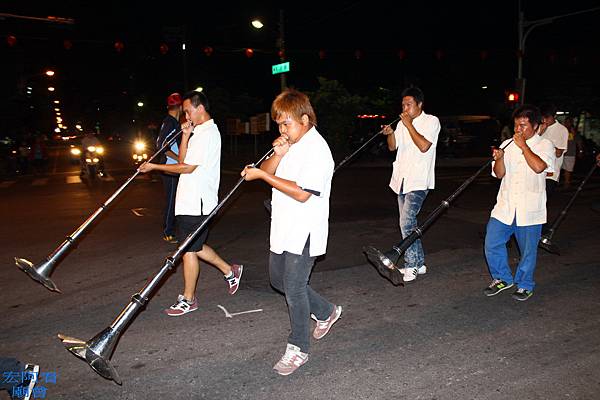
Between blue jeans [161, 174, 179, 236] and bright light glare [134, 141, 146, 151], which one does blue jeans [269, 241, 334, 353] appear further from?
bright light glare [134, 141, 146, 151]

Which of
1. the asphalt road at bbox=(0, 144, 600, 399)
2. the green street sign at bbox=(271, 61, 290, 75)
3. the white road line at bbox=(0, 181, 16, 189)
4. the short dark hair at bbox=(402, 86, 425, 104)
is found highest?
the green street sign at bbox=(271, 61, 290, 75)

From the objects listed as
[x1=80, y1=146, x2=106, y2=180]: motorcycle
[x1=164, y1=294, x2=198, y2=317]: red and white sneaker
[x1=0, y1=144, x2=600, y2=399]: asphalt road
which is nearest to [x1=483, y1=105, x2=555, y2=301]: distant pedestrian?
[x1=0, y1=144, x2=600, y2=399]: asphalt road

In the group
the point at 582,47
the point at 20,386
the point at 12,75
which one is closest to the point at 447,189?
the point at 20,386

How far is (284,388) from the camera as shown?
3.58 metres

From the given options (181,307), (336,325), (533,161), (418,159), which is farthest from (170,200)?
(533,161)

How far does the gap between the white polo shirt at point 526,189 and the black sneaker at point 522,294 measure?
66cm

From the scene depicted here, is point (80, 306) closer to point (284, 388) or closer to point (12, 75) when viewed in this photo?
point (284, 388)

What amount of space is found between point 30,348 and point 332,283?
2907 mm

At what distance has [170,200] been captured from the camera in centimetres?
743

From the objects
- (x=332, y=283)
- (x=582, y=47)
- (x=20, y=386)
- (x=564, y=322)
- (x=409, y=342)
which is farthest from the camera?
(x=582, y=47)

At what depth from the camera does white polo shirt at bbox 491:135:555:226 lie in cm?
495

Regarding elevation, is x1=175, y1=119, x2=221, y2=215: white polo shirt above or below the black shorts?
above

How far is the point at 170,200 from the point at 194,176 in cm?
282

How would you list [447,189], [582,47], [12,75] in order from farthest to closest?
[12,75] < [582,47] < [447,189]
